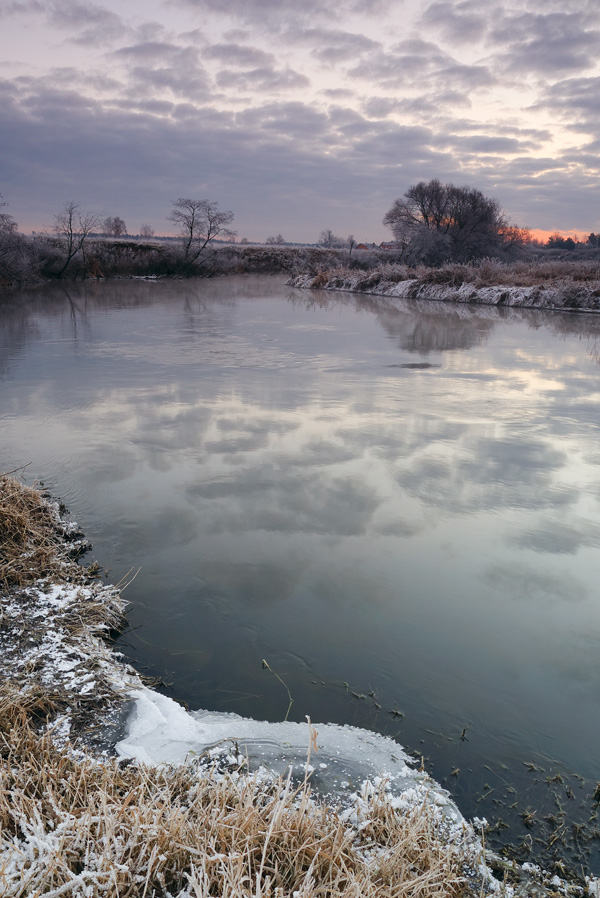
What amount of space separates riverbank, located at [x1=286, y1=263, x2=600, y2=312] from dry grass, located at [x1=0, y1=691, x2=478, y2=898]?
19.9 meters

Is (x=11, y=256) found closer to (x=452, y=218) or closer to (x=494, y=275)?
(x=494, y=275)

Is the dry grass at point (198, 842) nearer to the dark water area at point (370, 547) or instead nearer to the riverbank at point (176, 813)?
the riverbank at point (176, 813)

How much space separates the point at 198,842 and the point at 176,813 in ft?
0.31

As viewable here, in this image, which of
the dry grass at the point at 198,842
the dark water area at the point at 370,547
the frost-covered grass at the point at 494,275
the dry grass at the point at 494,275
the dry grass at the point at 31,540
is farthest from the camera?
the frost-covered grass at the point at 494,275

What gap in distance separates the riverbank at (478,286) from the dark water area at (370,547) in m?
11.8

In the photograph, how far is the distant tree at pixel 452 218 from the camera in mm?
39344

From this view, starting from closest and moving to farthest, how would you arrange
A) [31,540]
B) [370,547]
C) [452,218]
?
[31,540]
[370,547]
[452,218]

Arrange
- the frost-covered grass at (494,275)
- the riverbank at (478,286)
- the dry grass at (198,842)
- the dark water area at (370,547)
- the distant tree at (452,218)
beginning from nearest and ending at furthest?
1. the dry grass at (198,842)
2. the dark water area at (370,547)
3. the riverbank at (478,286)
4. the frost-covered grass at (494,275)
5. the distant tree at (452,218)

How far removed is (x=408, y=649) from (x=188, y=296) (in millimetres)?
22623

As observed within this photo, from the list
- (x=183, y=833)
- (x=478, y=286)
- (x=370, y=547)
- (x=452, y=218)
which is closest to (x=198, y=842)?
(x=183, y=833)

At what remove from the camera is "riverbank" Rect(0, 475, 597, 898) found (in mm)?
1503

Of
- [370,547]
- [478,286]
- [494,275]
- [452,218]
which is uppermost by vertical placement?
[452,218]

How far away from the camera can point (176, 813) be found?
5.23 ft

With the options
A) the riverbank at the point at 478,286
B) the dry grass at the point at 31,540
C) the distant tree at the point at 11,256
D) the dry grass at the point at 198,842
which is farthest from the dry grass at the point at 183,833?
the distant tree at the point at 11,256
